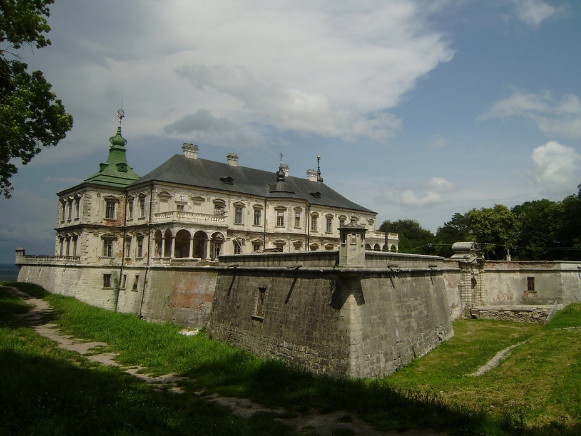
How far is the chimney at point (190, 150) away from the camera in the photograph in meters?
38.3

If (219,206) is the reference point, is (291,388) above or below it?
below

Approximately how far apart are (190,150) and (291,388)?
29715 millimetres

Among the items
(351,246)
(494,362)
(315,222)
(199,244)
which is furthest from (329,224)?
(351,246)

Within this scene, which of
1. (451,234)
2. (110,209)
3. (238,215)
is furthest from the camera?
(451,234)

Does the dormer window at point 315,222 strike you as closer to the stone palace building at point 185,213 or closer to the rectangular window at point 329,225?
the stone palace building at point 185,213

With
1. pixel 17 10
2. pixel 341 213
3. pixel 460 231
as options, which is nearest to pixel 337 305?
pixel 17 10

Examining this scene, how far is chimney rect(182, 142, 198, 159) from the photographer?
3834 cm

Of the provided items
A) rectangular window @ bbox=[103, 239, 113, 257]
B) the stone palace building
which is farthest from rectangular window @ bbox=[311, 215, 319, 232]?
rectangular window @ bbox=[103, 239, 113, 257]

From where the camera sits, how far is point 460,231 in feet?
199

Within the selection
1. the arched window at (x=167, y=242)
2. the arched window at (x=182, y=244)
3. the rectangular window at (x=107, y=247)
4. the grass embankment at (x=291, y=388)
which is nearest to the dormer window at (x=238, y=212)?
the arched window at (x=182, y=244)

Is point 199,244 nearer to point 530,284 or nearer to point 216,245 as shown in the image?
point 216,245

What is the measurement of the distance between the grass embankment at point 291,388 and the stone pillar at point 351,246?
11.8 feet

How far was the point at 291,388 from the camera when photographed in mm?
12477

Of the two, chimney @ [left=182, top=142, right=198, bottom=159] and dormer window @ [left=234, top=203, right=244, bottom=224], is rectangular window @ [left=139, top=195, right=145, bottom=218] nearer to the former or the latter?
chimney @ [left=182, top=142, right=198, bottom=159]
